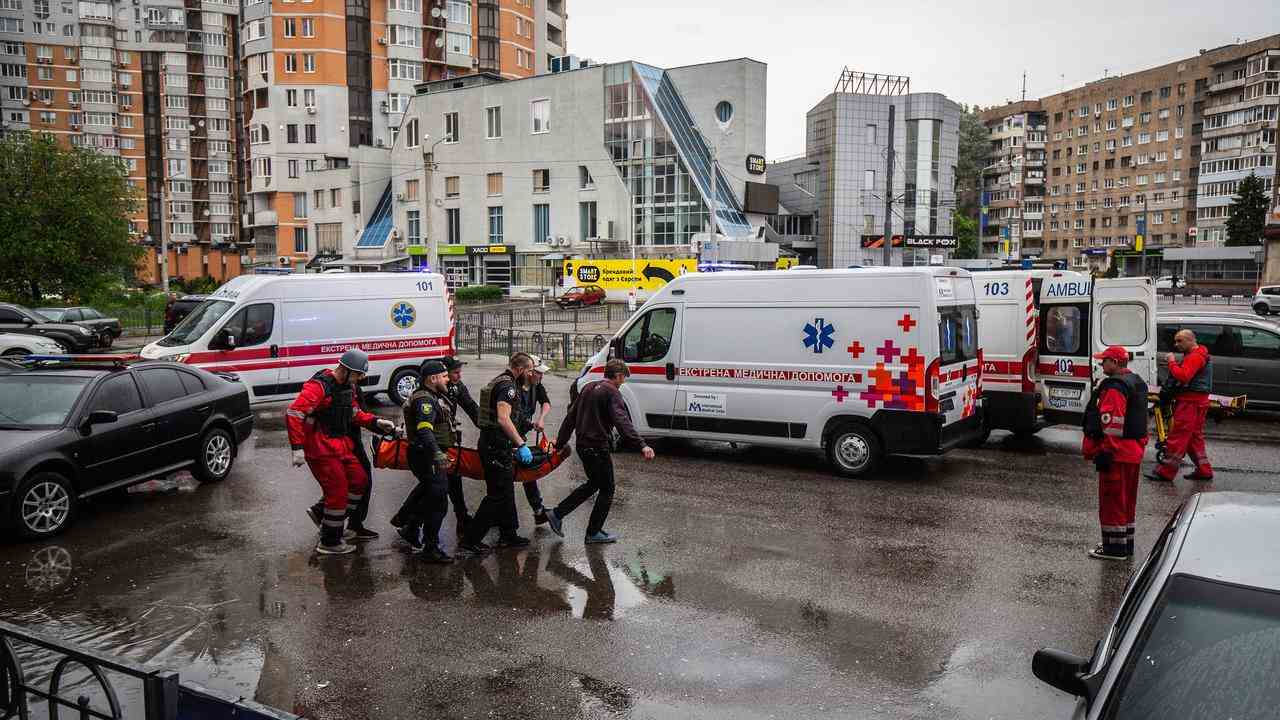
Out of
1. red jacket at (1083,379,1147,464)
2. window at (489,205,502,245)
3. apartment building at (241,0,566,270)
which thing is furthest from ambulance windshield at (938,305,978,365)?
apartment building at (241,0,566,270)

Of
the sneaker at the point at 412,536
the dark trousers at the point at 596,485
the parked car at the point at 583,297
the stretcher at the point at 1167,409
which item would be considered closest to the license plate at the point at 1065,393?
the stretcher at the point at 1167,409

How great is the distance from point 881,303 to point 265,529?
23.4ft

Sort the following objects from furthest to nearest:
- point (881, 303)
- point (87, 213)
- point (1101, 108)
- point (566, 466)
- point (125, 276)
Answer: point (1101, 108) → point (125, 276) → point (87, 213) → point (566, 466) → point (881, 303)

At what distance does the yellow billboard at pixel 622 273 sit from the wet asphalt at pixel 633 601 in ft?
115

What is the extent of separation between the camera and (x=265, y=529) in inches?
354

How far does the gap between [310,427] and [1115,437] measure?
683 cm

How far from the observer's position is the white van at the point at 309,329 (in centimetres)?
1522

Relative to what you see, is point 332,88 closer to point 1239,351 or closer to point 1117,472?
point 1239,351

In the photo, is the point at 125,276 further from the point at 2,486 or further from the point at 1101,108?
the point at 1101,108

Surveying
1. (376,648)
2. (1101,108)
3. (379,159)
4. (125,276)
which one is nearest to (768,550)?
(376,648)

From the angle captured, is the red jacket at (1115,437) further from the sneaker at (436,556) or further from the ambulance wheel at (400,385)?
the ambulance wheel at (400,385)

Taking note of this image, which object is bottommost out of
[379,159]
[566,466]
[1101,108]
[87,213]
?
[566,466]

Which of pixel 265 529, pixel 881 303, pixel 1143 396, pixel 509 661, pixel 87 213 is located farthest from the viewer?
pixel 87 213

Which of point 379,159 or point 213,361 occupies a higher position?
point 379,159
